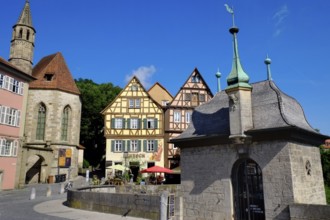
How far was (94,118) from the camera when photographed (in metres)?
45.6

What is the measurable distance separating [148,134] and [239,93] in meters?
25.3

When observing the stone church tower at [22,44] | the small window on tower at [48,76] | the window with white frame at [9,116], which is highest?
the stone church tower at [22,44]

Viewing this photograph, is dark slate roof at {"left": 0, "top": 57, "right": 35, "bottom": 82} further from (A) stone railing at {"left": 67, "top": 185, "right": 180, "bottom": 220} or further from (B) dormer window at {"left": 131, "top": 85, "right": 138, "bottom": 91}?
(A) stone railing at {"left": 67, "top": 185, "right": 180, "bottom": 220}

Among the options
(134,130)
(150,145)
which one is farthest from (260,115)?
(134,130)

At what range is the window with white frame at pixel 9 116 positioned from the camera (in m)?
25.2

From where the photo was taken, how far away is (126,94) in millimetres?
35531

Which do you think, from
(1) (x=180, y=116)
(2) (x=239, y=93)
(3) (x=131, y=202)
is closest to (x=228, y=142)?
(2) (x=239, y=93)

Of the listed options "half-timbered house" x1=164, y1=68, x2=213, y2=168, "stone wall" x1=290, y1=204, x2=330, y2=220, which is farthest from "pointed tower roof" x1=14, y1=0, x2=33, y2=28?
"stone wall" x1=290, y1=204, x2=330, y2=220

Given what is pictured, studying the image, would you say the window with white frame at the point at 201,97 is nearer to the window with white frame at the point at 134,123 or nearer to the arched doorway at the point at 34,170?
the window with white frame at the point at 134,123

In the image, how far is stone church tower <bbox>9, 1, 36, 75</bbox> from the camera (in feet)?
121

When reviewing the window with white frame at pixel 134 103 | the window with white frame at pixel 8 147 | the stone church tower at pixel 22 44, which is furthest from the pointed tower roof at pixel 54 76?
the window with white frame at pixel 8 147

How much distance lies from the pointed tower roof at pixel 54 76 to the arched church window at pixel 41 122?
2655 millimetres

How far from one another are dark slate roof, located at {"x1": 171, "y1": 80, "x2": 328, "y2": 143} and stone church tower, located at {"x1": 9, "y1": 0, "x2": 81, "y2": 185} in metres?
26.2

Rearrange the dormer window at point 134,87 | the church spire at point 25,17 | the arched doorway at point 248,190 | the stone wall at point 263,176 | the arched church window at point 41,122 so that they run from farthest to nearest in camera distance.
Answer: the church spire at point 25,17 → the arched church window at point 41,122 → the dormer window at point 134,87 → the arched doorway at point 248,190 → the stone wall at point 263,176
